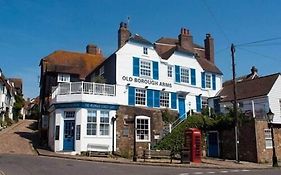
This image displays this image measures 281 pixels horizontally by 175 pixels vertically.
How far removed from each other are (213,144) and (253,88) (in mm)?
7097

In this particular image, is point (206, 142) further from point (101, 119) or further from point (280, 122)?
point (101, 119)

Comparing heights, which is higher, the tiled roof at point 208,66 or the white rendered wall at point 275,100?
the tiled roof at point 208,66

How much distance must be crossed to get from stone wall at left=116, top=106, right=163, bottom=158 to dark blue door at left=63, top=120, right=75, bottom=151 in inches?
148

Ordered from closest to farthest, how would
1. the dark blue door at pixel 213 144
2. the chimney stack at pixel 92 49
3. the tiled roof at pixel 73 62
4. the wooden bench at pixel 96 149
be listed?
the wooden bench at pixel 96 149, the dark blue door at pixel 213 144, the tiled roof at pixel 73 62, the chimney stack at pixel 92 49

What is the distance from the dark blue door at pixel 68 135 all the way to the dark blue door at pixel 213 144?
1216cm

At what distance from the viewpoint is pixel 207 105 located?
3934 centimetres

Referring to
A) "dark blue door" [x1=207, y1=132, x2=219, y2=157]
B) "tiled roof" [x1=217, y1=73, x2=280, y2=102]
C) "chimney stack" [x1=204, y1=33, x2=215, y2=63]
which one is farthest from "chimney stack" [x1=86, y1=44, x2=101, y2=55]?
"dark blue door" [x1=207, y1=132, x2=219, y2=157]

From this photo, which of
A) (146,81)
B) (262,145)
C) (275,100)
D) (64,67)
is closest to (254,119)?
(262,145)

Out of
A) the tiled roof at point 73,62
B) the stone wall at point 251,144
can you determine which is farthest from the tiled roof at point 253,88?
the tiled roof at point 73,62

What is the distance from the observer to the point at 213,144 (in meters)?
33.2

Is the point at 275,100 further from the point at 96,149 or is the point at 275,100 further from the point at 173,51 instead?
the point at 96,149

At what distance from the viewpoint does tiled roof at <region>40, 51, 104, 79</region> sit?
151 feet

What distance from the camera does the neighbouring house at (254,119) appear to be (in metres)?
30.1

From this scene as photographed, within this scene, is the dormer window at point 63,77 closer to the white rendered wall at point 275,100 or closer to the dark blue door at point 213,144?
the dark blue door at point 213,144
